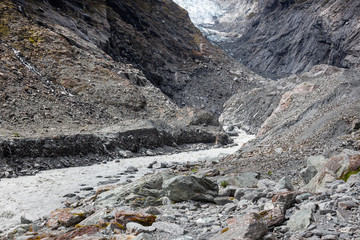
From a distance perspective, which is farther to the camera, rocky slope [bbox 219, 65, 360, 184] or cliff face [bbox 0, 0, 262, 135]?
cliff face [bbox 0, 0, 262, 135]

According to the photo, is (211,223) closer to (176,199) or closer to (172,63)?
(176,199)

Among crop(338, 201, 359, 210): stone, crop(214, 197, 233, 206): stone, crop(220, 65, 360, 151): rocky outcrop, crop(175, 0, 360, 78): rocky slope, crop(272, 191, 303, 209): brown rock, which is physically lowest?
crop(214, 197, 233, 206): stone

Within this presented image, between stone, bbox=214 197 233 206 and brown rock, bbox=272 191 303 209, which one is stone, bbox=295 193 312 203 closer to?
brown rock, bbox=272 191 303 209

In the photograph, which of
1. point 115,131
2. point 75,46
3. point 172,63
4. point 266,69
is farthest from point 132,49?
point 266,69

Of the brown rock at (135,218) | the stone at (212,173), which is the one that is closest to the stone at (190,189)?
the brown rock at (135,218)

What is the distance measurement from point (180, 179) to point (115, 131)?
16.7 meters

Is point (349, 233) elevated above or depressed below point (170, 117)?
above

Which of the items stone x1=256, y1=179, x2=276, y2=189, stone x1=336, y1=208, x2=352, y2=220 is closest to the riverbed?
stone x1=256, y1=179, x2=276, y2=189

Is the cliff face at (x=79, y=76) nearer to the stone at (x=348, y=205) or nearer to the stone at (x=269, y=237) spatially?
the stone at (x=269, y=237)

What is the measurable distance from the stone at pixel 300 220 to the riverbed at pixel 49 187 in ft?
25.2

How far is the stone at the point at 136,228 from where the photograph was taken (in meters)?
5.46

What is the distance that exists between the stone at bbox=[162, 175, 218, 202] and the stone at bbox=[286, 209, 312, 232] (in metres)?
3.21

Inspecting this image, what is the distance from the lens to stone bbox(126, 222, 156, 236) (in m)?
5.46

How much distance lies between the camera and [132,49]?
211ft
